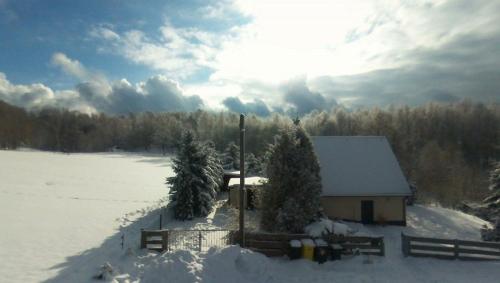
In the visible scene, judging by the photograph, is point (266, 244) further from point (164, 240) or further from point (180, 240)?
point (180, 240)

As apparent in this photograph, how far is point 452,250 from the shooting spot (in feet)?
56.9

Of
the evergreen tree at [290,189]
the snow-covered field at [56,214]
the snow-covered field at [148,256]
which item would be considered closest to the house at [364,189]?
the snow-covered field at [148,256]

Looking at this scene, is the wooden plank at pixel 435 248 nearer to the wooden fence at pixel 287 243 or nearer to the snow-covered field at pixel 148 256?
the snow-covered field at pixel 148 256

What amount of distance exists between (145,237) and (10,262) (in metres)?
5.57

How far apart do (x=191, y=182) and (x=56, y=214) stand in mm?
10175

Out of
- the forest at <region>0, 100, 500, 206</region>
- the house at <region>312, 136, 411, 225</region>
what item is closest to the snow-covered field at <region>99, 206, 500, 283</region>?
the house at <region>312, 136, 411, 225</region>

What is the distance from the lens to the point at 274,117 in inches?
5443

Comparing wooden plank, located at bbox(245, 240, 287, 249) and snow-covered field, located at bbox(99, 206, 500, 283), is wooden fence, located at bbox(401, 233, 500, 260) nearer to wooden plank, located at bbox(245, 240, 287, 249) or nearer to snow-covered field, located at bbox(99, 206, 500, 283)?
snow-covered field, located at bbox(99, 206, 500, 283)

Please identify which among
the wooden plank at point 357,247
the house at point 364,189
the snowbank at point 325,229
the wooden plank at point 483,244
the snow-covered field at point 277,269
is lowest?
the snow-covered field at point 277,269

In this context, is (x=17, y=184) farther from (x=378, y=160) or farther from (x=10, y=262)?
(x=378, y=160)

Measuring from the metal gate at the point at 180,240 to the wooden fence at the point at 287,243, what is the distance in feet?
4.25

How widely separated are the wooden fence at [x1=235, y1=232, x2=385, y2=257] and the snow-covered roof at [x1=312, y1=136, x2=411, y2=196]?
836 cm

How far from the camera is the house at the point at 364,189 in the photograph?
26.2 m

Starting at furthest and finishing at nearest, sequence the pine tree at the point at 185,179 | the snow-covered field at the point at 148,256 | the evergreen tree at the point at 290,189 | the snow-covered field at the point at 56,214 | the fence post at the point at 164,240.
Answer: the pine tree at the point at 185,179 < the evergreen tree at the point at 290,189 < the fence post at the point at 164,240 < the snow-covered field at the point at 56,214 < the snow-covered field at the point at 148,256
